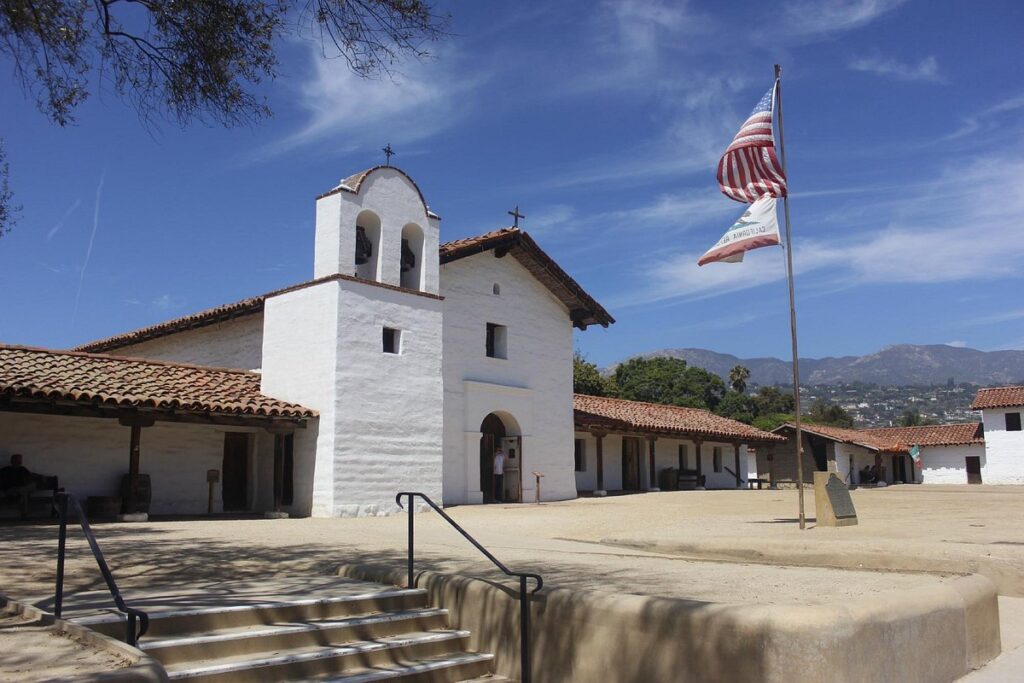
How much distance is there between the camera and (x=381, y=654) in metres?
6.25

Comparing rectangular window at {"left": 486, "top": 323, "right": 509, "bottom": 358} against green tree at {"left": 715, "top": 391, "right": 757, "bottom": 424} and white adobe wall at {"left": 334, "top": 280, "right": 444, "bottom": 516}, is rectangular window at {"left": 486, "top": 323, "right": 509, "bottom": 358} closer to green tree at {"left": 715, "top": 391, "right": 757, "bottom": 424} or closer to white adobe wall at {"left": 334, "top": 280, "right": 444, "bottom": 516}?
white adobe wall at {"left": 334, "top": 280, "right": 444, "bottom": 516}

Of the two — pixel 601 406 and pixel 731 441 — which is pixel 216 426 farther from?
pixel 731 441

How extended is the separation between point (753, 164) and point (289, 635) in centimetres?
998

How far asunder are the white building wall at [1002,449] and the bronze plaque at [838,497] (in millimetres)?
39364

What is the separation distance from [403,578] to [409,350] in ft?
36.3

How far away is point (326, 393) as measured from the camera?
56.2ft

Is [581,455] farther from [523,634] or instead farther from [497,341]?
[523,634]

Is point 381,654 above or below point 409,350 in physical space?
below

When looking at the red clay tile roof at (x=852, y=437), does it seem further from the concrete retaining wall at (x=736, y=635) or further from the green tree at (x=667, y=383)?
the concrete retaining wall at (x=736, y=635)

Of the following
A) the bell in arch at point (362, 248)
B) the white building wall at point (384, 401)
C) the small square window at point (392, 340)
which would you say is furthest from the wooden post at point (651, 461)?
the bell in arch at point (362, 248)

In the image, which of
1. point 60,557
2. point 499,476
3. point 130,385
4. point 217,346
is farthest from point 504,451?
point 60,557

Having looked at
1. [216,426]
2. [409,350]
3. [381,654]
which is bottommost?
[381,654]

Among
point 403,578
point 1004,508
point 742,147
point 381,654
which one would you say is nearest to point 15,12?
point 403,578

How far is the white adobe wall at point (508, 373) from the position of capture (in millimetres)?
20344
